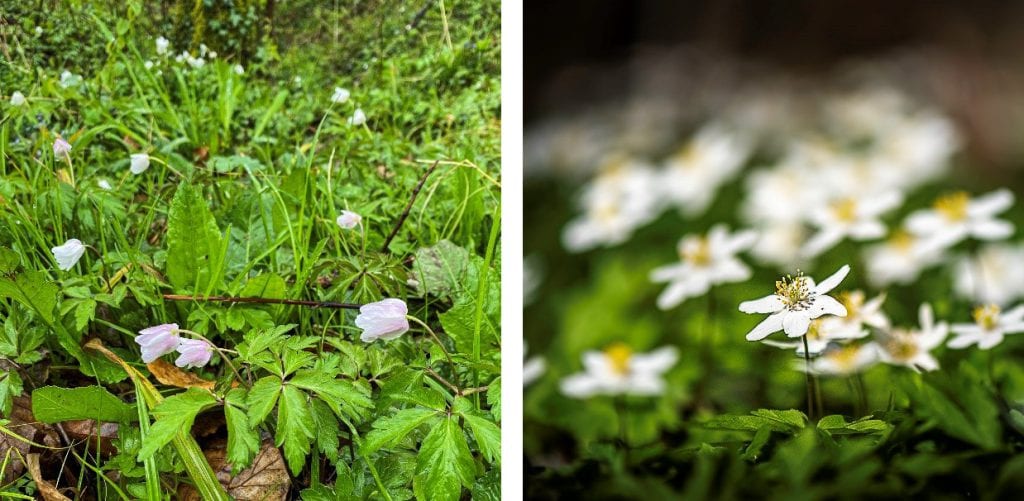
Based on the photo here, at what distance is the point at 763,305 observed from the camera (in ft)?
3.61

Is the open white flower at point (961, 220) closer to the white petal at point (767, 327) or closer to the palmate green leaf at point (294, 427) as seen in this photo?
the white petal at point (767, 327)

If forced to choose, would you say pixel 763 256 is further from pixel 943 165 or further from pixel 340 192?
pixel 340 192

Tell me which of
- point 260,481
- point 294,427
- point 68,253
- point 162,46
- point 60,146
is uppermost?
point 162,46

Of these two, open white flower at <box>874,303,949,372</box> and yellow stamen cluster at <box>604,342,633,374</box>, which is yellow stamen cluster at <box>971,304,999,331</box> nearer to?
open white flower at <box>874,303,949,372</box>

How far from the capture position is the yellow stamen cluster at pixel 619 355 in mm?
1162

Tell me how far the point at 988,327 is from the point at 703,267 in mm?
403

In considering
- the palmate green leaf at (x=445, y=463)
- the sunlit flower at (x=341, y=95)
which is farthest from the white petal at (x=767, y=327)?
the sunlit flower at (x=341, y=95)

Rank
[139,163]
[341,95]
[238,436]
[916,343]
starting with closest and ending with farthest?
[238,436] < [916,343] < [139,163] < [341,95]

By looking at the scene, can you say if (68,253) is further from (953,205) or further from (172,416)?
(953,205)

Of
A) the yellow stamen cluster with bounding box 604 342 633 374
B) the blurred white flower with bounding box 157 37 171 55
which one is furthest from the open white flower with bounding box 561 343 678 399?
the blurred white flower with bounding box 157 37 171 55

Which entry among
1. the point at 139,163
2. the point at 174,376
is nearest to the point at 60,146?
the point at 139,163

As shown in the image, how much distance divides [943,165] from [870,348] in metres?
0.32

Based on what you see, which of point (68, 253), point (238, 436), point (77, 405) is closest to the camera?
point (238, 436)

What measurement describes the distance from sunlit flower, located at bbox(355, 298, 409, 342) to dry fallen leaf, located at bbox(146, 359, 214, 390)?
0.20 meters
